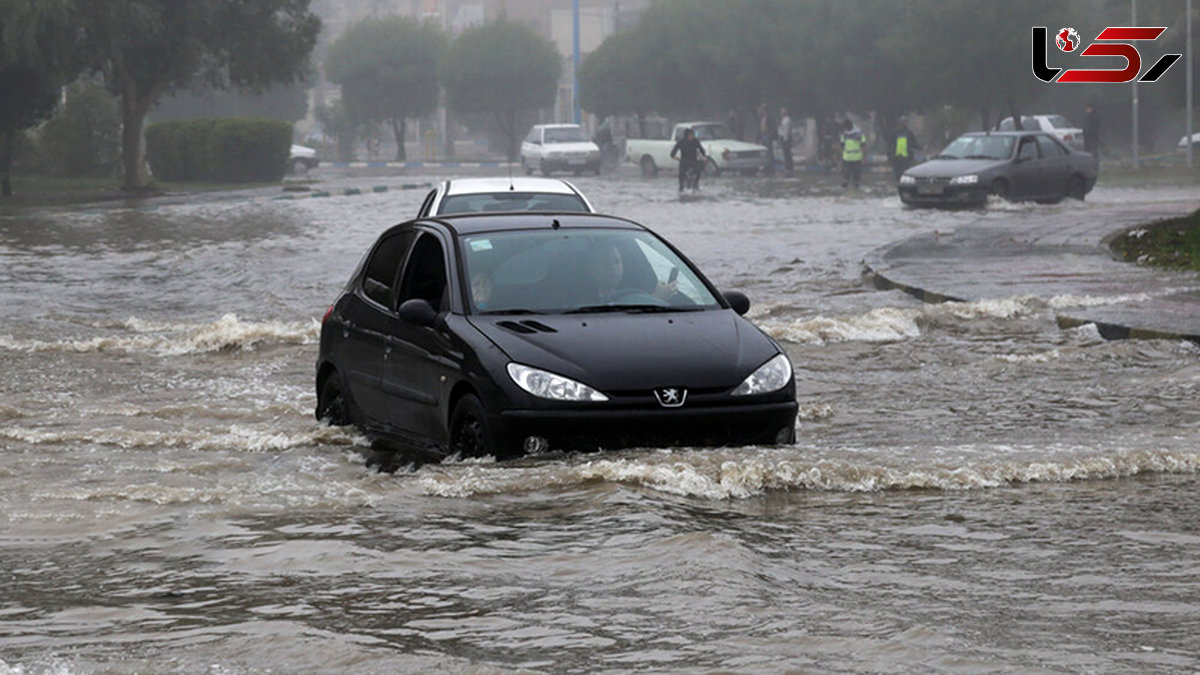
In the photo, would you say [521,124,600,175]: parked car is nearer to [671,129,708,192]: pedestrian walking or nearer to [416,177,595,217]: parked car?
[671,129,708,192]: pedestrian walking

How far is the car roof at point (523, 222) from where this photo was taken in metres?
9.80

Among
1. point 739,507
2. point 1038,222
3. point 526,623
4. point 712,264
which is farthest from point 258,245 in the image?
point 526,623

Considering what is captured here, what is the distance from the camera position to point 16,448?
33.6 feet

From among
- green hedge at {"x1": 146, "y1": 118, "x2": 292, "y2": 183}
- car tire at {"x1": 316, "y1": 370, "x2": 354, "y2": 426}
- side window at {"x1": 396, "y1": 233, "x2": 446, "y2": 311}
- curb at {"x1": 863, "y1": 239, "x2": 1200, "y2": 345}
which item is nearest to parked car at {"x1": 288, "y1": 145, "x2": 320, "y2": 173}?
green hedge at {"x1": 146, "y1": 118, "x2": 292, "y2": 183}

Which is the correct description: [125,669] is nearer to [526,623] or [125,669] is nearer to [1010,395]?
[526,623]

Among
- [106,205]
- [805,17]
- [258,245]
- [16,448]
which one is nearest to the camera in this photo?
[16,448]

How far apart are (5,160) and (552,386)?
39.1 meters

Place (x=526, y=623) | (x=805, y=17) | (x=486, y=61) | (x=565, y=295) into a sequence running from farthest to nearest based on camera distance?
(x=486, y=61) → (x=805, y=17) → (x=565, y=295) → (x=526, y=623)

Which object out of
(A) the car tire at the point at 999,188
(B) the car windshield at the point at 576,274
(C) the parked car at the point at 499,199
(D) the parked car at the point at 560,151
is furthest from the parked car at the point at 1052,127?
(B) the car windshield at the point at 576,274

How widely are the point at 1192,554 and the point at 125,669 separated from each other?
372cm

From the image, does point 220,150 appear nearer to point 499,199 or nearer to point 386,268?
point 499,199

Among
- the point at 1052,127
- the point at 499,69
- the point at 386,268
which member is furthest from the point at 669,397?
the point at 499,69

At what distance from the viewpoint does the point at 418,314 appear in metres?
9.02

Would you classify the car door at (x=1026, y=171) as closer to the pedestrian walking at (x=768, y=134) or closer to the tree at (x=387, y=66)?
the pedestrian walking at (x=768, y=134)
